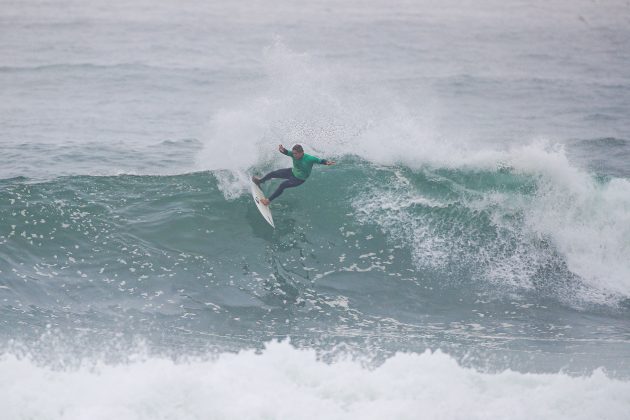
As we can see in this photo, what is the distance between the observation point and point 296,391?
8.00 m

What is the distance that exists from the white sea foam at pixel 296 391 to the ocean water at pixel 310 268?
0.03m

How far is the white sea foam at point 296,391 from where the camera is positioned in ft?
24.9

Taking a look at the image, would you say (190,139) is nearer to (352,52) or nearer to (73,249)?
(73,249)

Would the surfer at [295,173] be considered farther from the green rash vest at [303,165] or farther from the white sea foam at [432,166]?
the white sea foam at [432,166]

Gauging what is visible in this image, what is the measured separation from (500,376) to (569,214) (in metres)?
5.44

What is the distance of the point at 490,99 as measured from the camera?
27.1 meters

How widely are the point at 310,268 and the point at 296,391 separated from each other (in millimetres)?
3881

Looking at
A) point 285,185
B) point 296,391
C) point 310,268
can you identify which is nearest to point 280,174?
point 285,185

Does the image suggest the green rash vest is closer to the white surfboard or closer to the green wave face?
the white surfboard

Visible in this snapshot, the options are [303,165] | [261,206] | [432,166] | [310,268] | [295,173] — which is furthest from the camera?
[432,166]

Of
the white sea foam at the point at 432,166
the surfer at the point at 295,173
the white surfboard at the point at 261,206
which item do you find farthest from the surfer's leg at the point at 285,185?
the white sea foam at the point at 432,166

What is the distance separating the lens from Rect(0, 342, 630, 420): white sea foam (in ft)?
24.9

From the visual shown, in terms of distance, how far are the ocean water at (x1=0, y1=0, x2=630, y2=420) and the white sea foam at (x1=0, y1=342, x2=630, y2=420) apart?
0.03m

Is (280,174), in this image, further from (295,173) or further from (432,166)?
(432,166)
